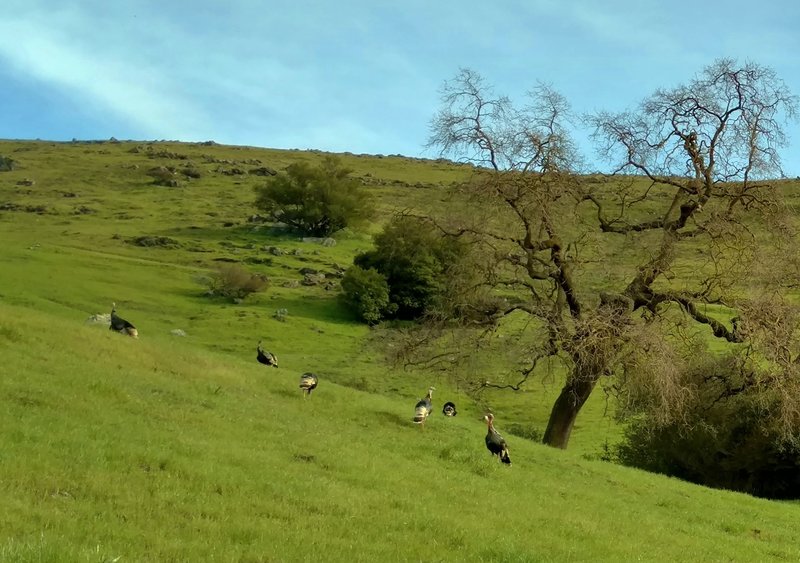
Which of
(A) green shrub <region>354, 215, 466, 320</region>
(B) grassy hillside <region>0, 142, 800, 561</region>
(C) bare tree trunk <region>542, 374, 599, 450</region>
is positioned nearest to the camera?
(B) grassy hillside <region>0, 142, 800, 561</region>

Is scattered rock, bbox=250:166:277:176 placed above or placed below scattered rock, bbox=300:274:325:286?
above

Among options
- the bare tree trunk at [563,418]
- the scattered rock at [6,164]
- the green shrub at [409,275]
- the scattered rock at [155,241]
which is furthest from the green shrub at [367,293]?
the scattered rock at [6,164]

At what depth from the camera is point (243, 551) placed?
30.2 ft

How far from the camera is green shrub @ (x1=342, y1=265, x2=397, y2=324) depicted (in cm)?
6631

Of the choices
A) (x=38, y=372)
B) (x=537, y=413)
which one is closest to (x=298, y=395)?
(x=38, y=372)

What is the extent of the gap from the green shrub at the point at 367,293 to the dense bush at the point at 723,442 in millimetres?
34629

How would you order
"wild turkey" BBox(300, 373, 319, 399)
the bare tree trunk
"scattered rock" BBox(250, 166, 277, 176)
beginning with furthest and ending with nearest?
1. "scattered rock" BBox(250, 166, 277, 176)
2. the bare tree trunk
3. "wild turkey" BBox(300, 373, 319, 399)

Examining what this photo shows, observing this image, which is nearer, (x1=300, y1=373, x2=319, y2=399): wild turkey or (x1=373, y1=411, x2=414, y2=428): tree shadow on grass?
(x1=373, y1=411, x2=414, y2=428): tree shadow on grass

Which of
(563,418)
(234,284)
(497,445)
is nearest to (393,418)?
(497,445)

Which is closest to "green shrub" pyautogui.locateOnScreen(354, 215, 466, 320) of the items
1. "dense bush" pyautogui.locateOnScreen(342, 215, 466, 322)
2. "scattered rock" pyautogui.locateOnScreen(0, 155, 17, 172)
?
"dense bush" pyautogui.locateOnScreen(342, 215, 466, 322)

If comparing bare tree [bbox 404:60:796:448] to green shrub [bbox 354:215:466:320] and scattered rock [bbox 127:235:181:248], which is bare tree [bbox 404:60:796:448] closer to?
green shrub [bbox 354:215:466:320]

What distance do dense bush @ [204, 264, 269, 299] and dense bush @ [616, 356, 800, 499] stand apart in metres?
41.4

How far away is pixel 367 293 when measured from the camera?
6656 centimetres

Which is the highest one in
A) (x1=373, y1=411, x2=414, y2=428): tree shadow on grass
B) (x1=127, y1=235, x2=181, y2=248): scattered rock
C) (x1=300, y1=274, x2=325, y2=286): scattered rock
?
(x1=127, y1=235, x2=181, y2=248): scattered rock
